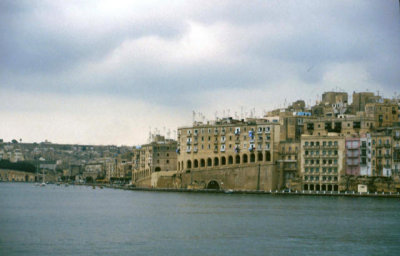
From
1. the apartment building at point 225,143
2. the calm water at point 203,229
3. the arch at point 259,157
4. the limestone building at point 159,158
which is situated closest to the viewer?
the calm water at point 203,229

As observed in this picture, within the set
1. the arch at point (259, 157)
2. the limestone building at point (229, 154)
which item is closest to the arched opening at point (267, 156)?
the limestone building at point (229, 154)

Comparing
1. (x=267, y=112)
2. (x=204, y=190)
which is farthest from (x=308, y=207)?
(x=267, y=112)

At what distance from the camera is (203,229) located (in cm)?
4800

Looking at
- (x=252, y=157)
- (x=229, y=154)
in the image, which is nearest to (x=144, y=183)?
(x=229, y=154)

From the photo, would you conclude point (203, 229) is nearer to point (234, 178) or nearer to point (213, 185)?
point (234, 178)

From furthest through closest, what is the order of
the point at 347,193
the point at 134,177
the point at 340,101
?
1. the point at 134,177
2. the point at 340,101
3. the point at 347,193

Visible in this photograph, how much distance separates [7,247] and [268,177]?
183ft

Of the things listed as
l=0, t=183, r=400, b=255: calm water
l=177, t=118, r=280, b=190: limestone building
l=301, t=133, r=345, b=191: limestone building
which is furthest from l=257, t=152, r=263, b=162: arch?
l=0, t=183, r=400, b=255: calm water

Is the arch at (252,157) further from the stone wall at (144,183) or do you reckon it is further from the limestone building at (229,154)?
the stone wall at (144,183)

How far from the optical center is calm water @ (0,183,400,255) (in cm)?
3903

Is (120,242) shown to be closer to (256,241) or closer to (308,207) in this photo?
(256,241)

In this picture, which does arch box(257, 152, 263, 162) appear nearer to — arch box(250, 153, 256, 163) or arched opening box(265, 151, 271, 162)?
arched opening box(265, 151, 271, 162)

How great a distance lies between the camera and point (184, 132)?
104625mm

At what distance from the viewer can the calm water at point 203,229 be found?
3903 centimetres
